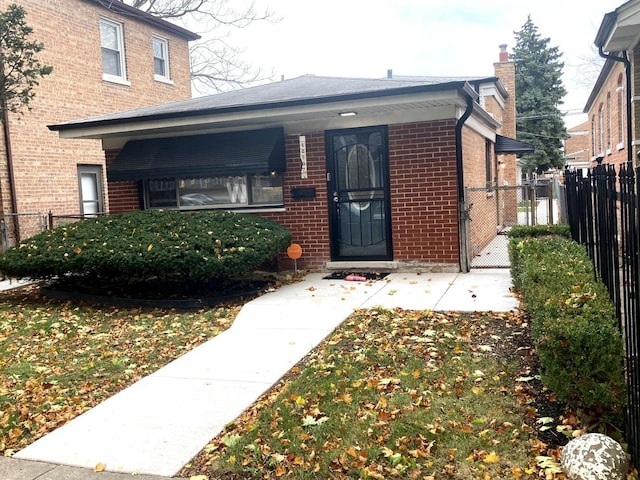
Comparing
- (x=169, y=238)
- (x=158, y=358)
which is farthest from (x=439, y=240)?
(x=158, y=358)

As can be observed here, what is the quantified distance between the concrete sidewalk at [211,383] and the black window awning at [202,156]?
248 cm

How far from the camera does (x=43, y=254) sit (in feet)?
28.1

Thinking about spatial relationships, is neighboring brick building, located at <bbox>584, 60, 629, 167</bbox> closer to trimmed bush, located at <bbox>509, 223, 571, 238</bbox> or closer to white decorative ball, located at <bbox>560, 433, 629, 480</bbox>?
trimmed bush, located at <bbox>509, 223, 571, 238</bbox>

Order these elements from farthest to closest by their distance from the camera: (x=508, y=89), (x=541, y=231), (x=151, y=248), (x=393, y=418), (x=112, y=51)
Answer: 1. (x=508, y=89)
2. (x=112, y=51)
3. (x=541, y=231)
4. (x=151, y=248)
5. (x=393, y=418)

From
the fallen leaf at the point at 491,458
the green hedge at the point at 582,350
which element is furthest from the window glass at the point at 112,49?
the fallen leaf at the point at 491,458

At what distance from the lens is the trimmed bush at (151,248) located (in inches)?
317

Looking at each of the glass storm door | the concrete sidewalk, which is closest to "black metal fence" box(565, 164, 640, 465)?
the concrete sidewalk

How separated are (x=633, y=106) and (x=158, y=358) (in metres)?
10.4

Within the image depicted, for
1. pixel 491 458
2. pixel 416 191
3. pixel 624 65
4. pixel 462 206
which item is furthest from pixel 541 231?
pixel 624 65

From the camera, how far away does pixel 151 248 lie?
26.8ft

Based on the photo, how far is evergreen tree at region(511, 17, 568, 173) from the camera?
37250 millimetres

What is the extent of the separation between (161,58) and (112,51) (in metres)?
2.19

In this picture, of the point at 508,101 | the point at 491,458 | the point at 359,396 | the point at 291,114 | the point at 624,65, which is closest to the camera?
the point at 491,458

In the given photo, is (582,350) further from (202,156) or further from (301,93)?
(202,156)
